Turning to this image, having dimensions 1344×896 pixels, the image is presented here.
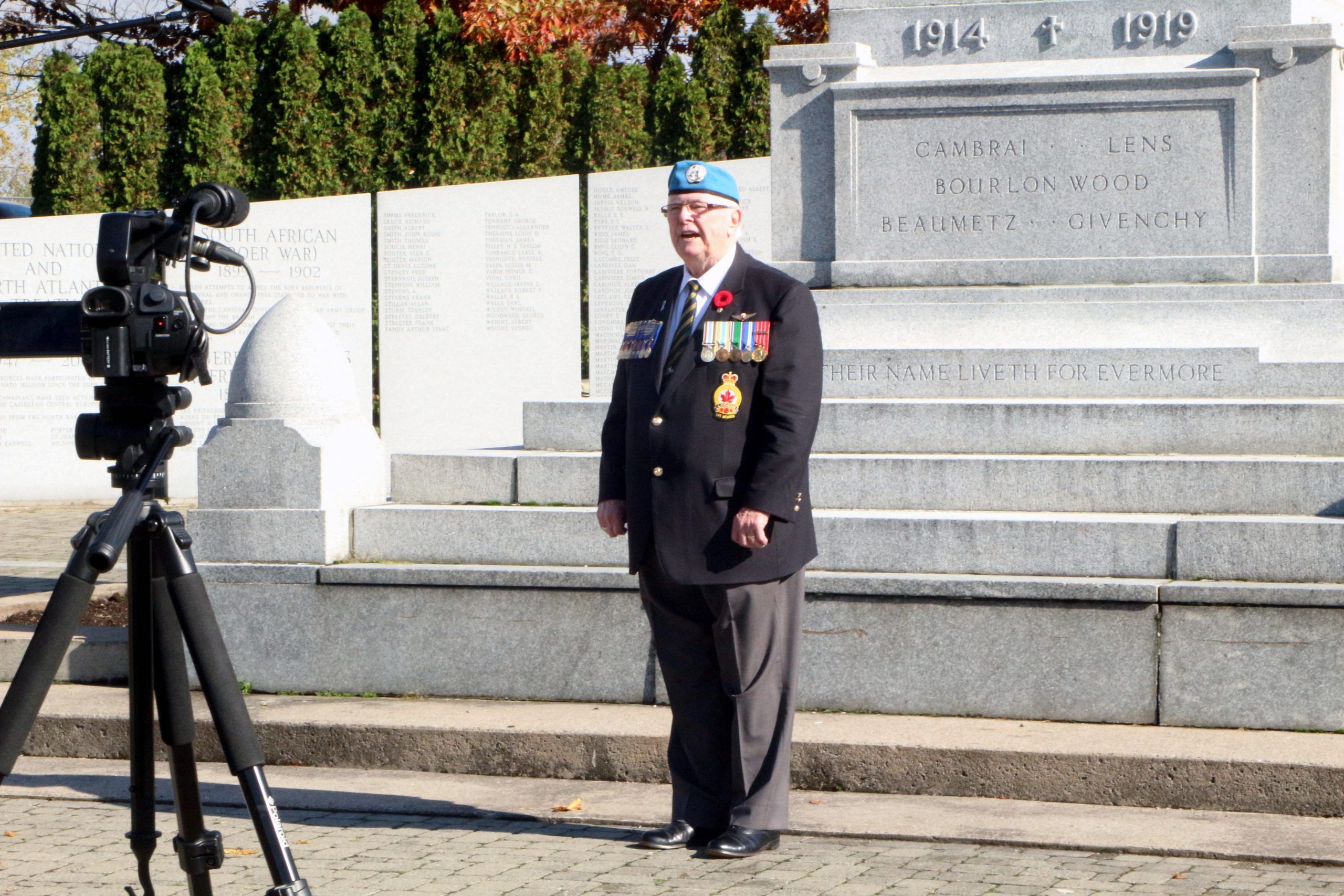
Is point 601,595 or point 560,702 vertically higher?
point 601,595

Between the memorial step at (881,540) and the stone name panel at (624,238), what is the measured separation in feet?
20.6

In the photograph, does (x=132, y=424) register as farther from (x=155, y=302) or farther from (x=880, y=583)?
(x=880, y=583)

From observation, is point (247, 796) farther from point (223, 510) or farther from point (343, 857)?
point (223, 510)

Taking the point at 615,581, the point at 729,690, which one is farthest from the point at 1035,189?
the point at 729,690

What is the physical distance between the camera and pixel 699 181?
4605 millimetres

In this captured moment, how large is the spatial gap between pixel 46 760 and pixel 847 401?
3116 mm

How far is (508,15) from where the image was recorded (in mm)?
16000

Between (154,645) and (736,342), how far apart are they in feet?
5.63

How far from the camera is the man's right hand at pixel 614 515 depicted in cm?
483

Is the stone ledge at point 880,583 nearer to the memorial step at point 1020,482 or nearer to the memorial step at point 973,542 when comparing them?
the memorial step at point 973,542

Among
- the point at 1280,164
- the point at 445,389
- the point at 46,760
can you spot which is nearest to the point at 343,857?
the point at 46,760

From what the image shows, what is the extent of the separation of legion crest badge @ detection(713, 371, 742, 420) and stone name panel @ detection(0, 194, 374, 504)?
8.76 metres

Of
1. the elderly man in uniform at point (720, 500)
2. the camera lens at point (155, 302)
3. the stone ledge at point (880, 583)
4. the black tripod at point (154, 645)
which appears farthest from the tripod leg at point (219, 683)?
the stone ledge at point (880, 583)

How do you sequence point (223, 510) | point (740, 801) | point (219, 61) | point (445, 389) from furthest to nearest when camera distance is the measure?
point (219, 61) → point (445, 389) → point (223, 510) → point (740, 801)
